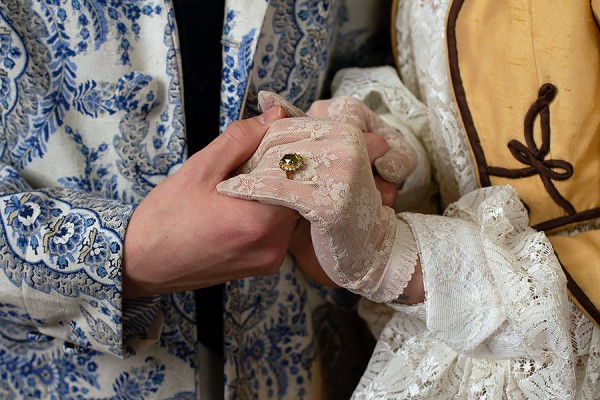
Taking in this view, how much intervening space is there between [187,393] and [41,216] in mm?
313

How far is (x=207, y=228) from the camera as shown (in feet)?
2.05

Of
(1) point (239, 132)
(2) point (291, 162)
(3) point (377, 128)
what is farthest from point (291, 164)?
(3) point (377, 128)

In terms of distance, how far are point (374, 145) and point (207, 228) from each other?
208 millimetres

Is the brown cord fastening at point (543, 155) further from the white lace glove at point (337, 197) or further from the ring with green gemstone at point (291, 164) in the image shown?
the ring with green gemstone at point (291, 164)

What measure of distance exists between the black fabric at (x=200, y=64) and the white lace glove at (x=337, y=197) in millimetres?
201

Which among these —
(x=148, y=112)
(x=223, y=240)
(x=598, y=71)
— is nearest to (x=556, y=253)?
(x=598, y=71)

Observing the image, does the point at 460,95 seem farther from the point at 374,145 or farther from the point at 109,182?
the point at 109,182

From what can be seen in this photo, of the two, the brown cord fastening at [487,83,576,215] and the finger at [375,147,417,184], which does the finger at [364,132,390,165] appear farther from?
the brown cord fastening at [487,83,576,215]

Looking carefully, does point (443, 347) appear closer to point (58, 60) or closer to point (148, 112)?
point (148, 112)

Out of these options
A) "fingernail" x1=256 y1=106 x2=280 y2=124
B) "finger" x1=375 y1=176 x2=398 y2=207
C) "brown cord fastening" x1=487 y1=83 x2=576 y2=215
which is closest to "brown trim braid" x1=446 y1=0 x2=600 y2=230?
"brown cord fastening" x1=487 y1=83 x2=576 y2=215

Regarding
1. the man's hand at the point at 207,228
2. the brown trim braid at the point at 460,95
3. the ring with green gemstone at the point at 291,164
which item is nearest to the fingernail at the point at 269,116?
the man's hand at the point at 207,228

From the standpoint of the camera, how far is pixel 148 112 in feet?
2.50

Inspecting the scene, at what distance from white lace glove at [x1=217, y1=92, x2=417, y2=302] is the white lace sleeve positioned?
35 mm

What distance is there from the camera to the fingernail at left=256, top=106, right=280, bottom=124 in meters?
0.68
